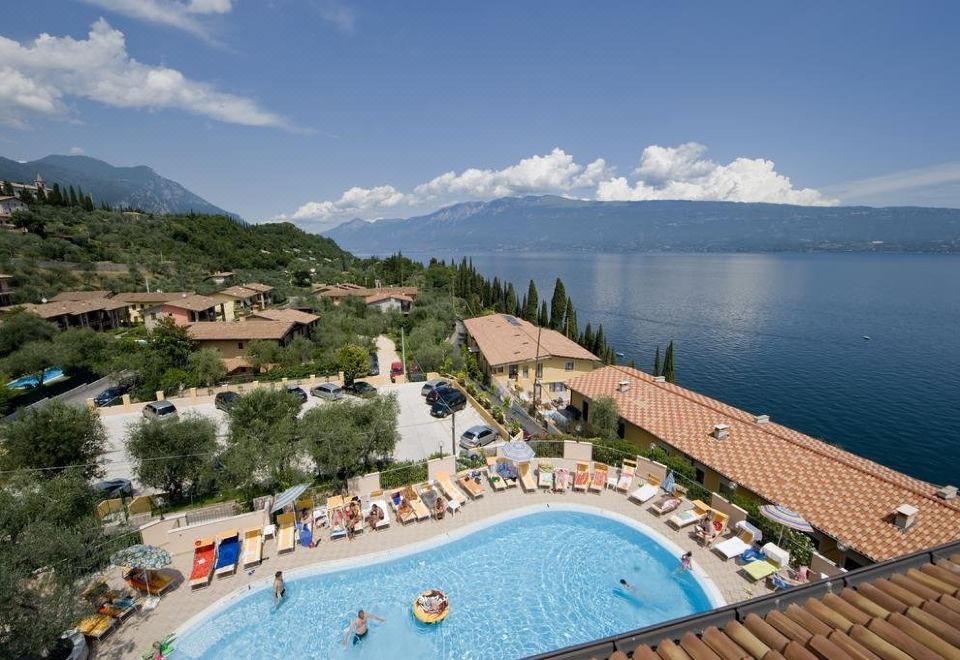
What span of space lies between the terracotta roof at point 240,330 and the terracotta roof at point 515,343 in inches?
735

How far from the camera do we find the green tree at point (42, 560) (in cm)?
849

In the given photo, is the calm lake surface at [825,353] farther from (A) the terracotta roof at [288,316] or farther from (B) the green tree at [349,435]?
(A) the terracotta roof at [288,316]

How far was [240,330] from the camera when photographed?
130 feet

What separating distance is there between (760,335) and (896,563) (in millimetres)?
79946

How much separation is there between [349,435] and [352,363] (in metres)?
16.2

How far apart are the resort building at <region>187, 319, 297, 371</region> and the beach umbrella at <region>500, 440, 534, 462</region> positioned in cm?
2720

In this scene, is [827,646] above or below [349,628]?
above

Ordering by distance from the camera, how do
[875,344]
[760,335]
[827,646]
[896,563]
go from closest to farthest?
[827,646] < [896,563] < [875,344] < [760,335]

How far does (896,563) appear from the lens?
5.01 m

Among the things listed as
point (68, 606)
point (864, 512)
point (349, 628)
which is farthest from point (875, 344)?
point (68, 606)

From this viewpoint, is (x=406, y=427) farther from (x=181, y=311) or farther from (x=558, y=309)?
(x=181, y=311)

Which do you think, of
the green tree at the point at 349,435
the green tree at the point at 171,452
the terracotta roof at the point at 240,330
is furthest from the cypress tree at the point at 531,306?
the green tree at the point at 171,452

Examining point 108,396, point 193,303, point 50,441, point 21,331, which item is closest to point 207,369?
point 108,396

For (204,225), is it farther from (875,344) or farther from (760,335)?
(875,344)
